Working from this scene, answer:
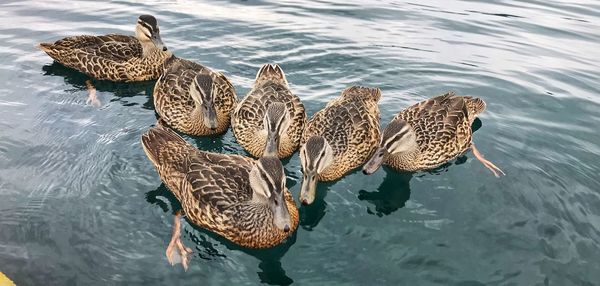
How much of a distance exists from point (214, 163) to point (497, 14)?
1209cm

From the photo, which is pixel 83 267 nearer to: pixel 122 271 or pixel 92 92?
pixel 122 271

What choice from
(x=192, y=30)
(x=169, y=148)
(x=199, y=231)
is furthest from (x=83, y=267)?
(x=192, y=30)

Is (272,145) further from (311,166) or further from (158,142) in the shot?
(158,142)

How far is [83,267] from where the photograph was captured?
18.9 ft

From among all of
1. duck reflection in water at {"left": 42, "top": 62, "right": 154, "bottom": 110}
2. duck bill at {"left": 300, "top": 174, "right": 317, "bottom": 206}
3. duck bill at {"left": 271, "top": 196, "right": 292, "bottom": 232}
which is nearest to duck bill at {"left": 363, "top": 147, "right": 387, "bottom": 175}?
duck bill at {"left": 300, "top": 174, "right": 317, "bottom": 206}

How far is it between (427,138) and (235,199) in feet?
11.3

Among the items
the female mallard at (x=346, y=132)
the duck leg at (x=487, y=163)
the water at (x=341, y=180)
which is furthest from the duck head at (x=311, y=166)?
the duck leg at (x=487, y=163)

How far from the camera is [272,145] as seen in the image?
23.1 ft

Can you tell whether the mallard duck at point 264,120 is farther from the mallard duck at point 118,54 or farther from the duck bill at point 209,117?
the mallard duck at point 118,54

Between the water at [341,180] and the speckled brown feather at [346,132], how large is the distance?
29 centimetres

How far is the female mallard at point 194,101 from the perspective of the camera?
817cm

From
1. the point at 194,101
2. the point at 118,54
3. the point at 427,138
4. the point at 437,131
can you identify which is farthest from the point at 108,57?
the point at 437,131

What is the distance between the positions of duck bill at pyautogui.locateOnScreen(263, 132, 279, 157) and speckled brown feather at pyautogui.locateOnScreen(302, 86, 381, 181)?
800mm

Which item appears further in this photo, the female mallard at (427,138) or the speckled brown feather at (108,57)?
the speckled brown feather at (108,57)
